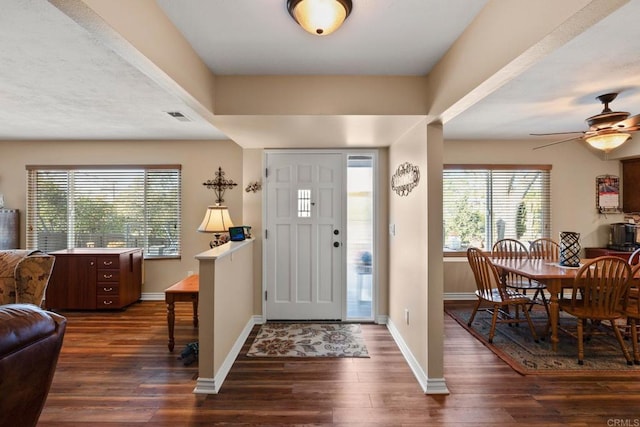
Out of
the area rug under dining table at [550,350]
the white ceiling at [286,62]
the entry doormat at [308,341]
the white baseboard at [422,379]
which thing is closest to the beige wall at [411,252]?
the white baseboard at [422,379]

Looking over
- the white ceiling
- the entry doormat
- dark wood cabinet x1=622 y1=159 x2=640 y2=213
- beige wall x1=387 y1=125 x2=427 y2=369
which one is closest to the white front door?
the entry doormat

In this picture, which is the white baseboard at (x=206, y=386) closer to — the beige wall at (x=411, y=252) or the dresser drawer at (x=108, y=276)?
the beige wall at (x=411, y=252)

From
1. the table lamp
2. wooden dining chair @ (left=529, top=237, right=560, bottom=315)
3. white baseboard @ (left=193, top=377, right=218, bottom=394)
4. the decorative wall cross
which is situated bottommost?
white baseboard @ (left=193, top=377, right=218, bottom=394)

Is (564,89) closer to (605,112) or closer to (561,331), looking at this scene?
(605,112)

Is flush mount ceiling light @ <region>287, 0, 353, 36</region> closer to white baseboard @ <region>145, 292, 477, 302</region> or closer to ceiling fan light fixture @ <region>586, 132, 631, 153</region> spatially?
ceiling fan light fixture @ <region>586, 132, 631, 153</region>

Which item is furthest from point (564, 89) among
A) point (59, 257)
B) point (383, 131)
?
point (59, 257)

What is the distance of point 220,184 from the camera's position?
14.2ft

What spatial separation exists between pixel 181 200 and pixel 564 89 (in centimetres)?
→ 462

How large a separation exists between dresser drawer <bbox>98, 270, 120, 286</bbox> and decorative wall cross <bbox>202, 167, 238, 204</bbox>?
1595mm

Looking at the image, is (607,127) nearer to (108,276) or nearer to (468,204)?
(468,204)

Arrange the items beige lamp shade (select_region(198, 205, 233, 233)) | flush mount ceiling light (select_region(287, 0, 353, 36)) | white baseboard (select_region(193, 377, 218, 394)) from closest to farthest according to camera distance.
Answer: flush mount ceiling light (select_region(287, 0, 353, 36))
white baseboard (select_region(193, 377, 218, 394))
beige lamp shade (select_region(198, 205, 233, 233))

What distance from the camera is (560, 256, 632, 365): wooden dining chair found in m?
2.68

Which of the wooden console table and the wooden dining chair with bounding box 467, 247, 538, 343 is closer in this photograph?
the wooden console table

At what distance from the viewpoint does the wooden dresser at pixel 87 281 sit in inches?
156
